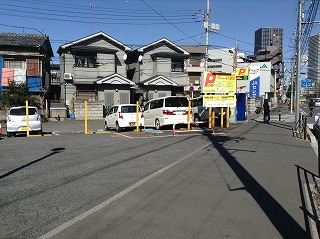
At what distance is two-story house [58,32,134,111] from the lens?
31922 mm

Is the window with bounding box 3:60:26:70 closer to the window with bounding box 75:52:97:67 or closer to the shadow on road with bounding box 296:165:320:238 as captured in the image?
the window with bounding box 75:52:97:67

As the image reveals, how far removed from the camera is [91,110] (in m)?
30.0

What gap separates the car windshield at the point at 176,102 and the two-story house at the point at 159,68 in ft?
55.5

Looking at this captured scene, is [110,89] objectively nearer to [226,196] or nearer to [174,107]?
[174,107]

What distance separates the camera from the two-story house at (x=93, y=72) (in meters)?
31.9

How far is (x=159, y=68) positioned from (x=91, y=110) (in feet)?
32.2

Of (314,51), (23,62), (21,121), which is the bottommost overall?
(21,121)

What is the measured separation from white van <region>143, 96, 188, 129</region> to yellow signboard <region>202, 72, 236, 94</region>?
141 cm

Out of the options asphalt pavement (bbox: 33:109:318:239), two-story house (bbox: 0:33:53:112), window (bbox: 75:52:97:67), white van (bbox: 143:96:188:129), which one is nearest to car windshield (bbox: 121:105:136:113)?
white van (bbox: 143:96:188:129)

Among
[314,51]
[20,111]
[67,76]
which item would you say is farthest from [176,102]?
[314,51]

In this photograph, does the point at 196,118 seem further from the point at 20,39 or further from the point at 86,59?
the point at 20,39

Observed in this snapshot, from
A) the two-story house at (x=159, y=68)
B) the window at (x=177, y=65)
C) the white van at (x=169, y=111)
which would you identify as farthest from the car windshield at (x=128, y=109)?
the window at (x=177, y=65)

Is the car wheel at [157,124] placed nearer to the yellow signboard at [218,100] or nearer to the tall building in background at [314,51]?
the yellow signboard at [218,100]

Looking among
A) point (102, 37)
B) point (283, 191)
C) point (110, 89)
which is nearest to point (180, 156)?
point (283, 191)
